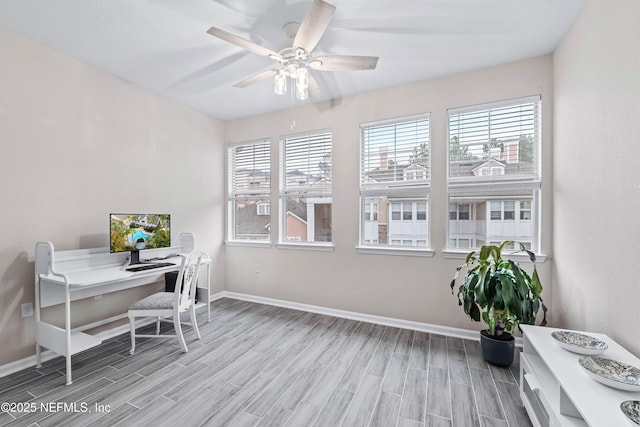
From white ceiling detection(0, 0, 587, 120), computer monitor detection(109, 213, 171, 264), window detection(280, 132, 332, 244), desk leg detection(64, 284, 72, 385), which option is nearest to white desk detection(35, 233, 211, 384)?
desk leg detection(64, 284, 72, 385)

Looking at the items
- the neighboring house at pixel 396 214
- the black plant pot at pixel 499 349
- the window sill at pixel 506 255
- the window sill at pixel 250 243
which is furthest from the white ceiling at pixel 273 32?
the black plant pot at pixel 499 349

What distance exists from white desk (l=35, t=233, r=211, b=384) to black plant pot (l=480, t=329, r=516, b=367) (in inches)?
117

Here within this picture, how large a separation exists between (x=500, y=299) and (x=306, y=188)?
2460 mm

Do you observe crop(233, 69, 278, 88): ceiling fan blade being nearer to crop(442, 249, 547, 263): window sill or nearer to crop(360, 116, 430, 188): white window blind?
crop(360, 116, 430, 188): white window blind

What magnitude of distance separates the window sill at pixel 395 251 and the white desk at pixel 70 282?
6.71 ft

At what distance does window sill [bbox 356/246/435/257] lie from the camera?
2.97 metres

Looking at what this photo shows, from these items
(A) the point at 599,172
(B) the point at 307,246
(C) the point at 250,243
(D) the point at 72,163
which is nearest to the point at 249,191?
(C) the point at 250,243

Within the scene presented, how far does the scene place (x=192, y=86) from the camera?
316cm

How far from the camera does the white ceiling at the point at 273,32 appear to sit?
6.42 feet

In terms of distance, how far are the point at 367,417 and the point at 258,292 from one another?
2551 millimetres

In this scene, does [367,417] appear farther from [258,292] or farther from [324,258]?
[258,292]

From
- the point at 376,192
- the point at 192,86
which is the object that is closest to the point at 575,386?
the point at 376,192

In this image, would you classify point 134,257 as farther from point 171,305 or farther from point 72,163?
point 72,163

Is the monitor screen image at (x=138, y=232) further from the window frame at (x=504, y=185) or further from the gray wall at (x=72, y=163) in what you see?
the window frame at (x=504, y=185)
